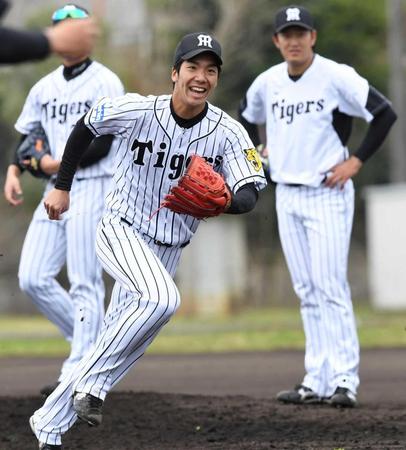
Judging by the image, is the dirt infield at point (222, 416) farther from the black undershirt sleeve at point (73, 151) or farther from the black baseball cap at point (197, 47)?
the black baseball cap at point (197, 47)

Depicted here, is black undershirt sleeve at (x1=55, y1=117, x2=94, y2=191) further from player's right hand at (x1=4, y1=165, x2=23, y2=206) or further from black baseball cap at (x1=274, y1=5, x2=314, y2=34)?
black baseball cap at (x1=274, y1=5, x2=314, y2=34)

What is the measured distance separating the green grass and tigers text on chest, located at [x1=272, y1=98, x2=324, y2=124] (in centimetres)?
512

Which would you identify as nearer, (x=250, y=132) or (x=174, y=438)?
(x=174, y=438)

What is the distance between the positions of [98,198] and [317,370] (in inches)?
72.3

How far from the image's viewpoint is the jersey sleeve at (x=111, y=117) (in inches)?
246

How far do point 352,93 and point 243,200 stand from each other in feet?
7.23

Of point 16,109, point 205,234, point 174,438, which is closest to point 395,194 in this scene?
point 205,234

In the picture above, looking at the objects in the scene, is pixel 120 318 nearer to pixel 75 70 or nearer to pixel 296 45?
pixel 75 70

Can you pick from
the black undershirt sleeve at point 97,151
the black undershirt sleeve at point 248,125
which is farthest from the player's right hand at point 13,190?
the black undershirt sleeve at point 248,125

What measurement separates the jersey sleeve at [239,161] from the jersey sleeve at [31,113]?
238 centimetres

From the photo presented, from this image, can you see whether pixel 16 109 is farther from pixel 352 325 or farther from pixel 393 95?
pixel 352 325

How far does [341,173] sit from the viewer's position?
8.16m

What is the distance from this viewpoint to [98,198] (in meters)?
8.13

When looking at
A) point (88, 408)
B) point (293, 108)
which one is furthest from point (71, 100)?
point (88, 408)
